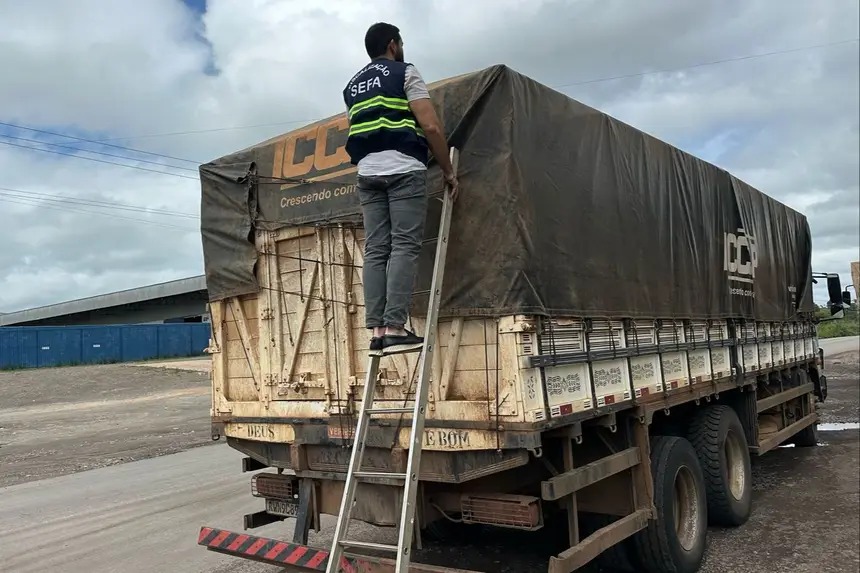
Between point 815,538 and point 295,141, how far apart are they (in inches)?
214

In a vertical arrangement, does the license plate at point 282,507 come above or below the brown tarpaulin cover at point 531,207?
below

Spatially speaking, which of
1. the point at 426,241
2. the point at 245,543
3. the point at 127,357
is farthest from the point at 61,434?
the point at 127,357

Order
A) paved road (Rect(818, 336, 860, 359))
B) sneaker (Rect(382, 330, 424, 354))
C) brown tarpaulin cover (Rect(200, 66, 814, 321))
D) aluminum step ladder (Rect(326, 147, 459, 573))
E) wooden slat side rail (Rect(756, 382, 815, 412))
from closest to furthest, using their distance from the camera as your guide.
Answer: aluminum step ladder (Rect(326, 147, 459, 573))
sneaker (Rect(382, 330, 424, 354))
brown tarpaulin cover (Rect(200, 66, 814, 321))
wooden slat side rail (Rect(756, 382, 815, 412))
paved road (Rect(818, 336, 860, 359))

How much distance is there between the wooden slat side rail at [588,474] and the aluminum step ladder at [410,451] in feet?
2.46

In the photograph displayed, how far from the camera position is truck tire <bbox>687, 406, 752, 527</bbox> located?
20.2 feet

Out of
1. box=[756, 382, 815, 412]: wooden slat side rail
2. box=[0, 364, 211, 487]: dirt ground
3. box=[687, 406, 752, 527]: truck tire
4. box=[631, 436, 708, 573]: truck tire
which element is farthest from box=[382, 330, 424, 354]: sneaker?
box=[0, 364, 211, 487]: dirt ground

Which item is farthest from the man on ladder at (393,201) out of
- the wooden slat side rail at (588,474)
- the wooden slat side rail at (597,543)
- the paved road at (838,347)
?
the paved road at (838,347)

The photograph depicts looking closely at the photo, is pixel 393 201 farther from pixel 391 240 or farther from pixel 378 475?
pixel 378 475

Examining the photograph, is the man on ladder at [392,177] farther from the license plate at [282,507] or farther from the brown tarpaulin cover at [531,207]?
the license plate at [282,507]

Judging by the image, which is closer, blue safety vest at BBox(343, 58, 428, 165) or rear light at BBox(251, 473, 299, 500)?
blue safety vest at BBox(343, 58, 428, 165)

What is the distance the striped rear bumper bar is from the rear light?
0.45 m

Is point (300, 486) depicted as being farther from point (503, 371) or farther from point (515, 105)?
point (515, 105)

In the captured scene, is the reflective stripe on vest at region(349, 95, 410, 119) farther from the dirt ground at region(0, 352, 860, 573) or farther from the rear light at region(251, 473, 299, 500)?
the dirt ground at region(0, 352, 860, 573)

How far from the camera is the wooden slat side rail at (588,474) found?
3.88m
